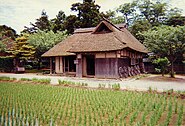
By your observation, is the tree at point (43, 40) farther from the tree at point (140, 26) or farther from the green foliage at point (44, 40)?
the tree at point (140, 26)

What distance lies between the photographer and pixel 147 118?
121 inches

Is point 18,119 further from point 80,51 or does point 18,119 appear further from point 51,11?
point 80,51

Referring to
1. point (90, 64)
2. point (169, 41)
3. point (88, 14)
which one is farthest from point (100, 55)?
point (169, 41)

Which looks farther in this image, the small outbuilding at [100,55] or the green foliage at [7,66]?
the green foliage at [7,66]

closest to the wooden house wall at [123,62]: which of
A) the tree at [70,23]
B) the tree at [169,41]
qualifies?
the tree at [169,41]

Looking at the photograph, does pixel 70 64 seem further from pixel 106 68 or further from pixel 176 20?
pixel 176 20

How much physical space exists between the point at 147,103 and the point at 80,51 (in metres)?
5.40

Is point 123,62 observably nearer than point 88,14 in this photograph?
Yes

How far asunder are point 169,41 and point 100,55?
289 centimetres

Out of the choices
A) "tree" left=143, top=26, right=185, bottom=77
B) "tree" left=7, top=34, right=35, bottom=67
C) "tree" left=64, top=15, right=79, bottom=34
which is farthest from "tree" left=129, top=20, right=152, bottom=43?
"tree" left=7, top=34, right=35, bottom=67

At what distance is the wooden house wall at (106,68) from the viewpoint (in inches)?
335

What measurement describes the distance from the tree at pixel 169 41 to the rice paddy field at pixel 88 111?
4.30m

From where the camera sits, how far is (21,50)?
11.4 m

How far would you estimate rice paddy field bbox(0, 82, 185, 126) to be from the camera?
112 inches
